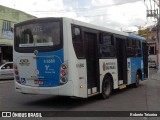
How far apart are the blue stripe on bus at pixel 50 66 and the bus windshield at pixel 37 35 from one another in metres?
0.34

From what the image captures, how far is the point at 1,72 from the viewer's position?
25531 millimetres

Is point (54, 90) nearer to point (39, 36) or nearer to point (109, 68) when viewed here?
point (39, 36)

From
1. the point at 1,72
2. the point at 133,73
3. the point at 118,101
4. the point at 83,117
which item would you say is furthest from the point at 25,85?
the point at 1,72

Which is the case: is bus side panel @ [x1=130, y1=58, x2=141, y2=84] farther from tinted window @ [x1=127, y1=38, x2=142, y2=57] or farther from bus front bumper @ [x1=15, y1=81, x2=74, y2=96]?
bus front bumper @ [x1=15, y1=81, x2=74, y2=96]

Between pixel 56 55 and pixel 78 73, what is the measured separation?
963mm

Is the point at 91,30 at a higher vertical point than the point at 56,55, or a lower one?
higher

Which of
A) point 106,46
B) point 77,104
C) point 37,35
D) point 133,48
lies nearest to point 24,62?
point 37,35

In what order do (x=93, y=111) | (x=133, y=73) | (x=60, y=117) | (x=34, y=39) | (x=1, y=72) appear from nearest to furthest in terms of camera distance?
(x=60, y=117), (x=93, y=111), (x=34, y=39), (x=133, y=73), (x=1, y=72)

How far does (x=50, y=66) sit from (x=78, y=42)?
130 cm

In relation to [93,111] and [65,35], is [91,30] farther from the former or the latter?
[93,111]

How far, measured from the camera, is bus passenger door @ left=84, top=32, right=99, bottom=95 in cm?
1199

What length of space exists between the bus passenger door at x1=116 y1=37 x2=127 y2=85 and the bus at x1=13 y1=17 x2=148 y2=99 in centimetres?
172

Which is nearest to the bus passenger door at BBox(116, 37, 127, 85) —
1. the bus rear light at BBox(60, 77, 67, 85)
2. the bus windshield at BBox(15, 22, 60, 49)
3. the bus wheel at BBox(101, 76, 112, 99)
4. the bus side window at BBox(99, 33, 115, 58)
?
the bus side window at BBox(99, 33, 115, 58)

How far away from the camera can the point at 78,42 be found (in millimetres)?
11344
